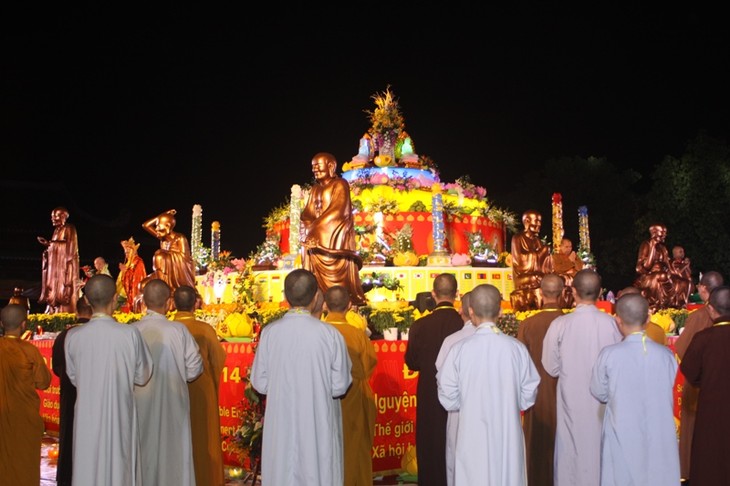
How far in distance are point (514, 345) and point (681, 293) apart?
11.3m

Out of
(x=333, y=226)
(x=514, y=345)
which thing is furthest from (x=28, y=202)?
(x=514, y=345)

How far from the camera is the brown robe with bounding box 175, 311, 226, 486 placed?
280 inches

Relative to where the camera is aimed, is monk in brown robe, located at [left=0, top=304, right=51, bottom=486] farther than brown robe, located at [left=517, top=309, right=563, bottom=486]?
No

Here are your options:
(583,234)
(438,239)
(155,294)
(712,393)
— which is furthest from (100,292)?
(583,234)

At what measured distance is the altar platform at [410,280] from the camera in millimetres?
18562

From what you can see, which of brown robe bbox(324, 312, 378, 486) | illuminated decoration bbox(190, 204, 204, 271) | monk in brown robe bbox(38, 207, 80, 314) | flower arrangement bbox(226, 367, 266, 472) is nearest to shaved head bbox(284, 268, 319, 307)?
brown robe bbox(324, 312, 378, 486)

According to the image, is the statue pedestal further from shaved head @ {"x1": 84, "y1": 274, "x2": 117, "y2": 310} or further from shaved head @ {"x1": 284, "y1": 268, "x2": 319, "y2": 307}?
shaved head @ {"x1": 84, "y1": 274, "x2": 117, "y2": 310}

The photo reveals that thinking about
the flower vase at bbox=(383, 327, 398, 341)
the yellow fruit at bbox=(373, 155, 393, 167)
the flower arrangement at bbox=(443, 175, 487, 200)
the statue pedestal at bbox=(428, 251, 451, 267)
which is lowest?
the flower vase at bbox=(383, 327, 398, 341)

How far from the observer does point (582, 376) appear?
6.43 metres

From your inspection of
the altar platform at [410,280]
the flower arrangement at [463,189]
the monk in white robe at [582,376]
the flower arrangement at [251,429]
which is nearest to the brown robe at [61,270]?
the altar platform at [410,280]

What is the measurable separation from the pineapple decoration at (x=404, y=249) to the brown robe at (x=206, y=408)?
11.8 metres

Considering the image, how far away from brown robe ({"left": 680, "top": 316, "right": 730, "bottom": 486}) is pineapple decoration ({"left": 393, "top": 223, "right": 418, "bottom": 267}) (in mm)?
12828

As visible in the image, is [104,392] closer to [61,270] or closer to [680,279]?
[61,270]

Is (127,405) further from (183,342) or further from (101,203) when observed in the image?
(101,203)
